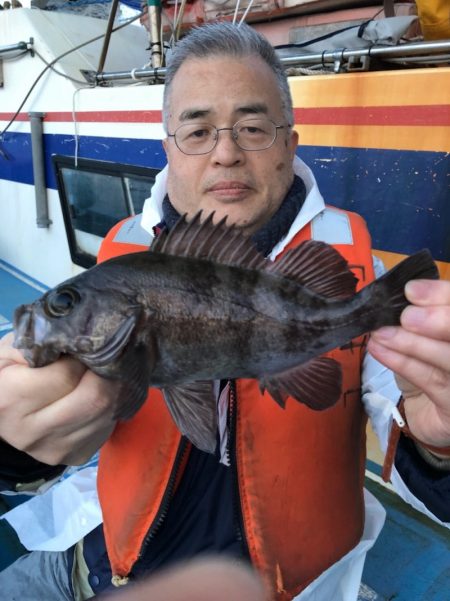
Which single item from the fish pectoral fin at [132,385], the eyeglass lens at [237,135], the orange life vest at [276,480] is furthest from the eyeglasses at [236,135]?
the fish pectoral fin at [132,385]

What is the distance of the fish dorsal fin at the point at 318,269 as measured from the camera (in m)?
1.13

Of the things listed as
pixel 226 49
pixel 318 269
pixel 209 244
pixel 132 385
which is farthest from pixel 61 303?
pixel 226 49

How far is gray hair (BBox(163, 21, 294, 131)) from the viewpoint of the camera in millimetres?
1630

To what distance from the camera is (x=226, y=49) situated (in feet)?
5.32

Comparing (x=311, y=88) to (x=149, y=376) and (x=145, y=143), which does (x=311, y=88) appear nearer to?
(x=145, y=143)

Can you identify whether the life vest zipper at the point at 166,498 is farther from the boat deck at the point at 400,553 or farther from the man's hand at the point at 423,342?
the boat deck at the point at 400,553

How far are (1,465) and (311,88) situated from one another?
237 centimetres

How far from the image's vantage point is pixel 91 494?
2.10 metres

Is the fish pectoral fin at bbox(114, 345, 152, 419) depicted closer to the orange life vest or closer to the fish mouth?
the fish mouth

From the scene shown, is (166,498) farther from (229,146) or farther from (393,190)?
(393,190)

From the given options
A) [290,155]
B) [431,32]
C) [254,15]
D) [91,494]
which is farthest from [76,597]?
[254,15]

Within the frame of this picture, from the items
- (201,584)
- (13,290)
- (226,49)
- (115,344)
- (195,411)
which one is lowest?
(13,290)

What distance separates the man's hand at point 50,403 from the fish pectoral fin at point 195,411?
0.46 ft

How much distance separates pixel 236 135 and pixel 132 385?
97cm
